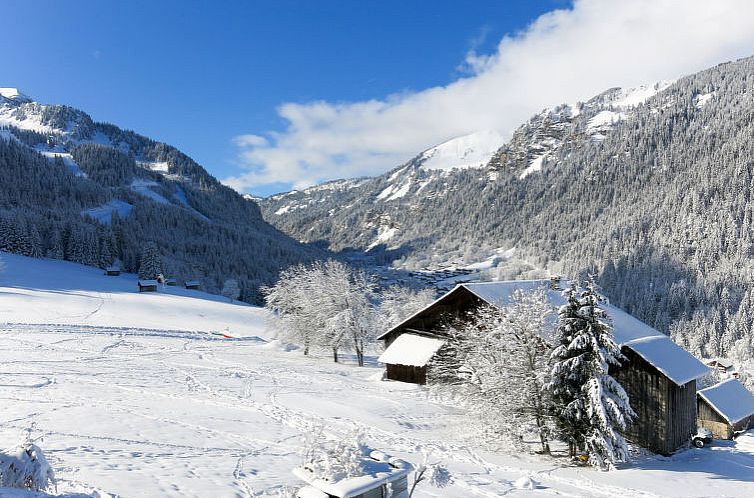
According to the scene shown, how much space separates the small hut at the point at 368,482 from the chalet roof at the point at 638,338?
614 inches

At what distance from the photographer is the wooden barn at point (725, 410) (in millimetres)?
40844

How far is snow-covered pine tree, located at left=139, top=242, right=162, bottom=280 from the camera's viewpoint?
102m

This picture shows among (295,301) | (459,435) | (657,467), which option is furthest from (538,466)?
(295,301)

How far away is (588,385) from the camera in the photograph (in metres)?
19.7

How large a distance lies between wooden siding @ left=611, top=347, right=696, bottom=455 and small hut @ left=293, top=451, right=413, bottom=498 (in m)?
19.6

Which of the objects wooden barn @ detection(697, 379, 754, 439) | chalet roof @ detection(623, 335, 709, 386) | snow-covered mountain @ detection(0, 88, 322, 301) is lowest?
wooden barn @ detection(697, 379, 754, 439)

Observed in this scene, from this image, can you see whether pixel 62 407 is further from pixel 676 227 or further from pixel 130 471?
pixel 676 227

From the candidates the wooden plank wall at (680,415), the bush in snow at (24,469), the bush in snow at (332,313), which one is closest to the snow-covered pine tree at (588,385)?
the wooden plank wall at (680,415)

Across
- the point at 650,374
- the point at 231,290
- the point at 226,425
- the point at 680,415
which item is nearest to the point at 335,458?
the point at 226,425

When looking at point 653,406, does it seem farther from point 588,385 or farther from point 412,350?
point 412,350

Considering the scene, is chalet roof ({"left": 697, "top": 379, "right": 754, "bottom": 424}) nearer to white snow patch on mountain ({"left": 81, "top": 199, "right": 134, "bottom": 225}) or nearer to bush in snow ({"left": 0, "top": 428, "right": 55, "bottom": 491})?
bush in snow ({"left": 0, "top": 428, "right": 55, "bottom": 491})

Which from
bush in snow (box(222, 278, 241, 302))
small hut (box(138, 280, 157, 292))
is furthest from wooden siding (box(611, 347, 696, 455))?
bush in snow (box(222, 278, 241, 302))

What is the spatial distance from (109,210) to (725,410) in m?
193

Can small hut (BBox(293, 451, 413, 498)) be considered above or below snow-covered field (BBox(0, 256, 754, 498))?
above
